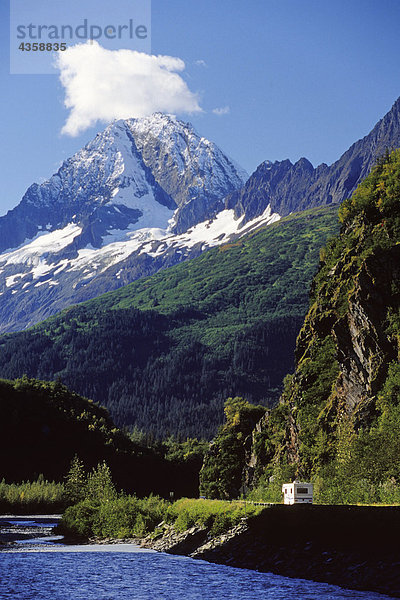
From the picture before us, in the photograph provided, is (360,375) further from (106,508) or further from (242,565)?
(106,508)

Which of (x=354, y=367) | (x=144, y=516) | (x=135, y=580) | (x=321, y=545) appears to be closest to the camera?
(x=321, y=545)

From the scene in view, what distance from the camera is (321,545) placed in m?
48.5

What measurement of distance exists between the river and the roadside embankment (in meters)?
1.09

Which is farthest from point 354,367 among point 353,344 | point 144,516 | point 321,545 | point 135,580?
point 135,580

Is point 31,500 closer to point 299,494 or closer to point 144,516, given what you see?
point 144,516

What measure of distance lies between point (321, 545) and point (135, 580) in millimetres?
14424

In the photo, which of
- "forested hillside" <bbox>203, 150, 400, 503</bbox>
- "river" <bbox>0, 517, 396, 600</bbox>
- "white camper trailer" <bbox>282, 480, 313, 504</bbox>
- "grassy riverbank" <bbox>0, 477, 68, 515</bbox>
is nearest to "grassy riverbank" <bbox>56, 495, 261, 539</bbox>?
"white camper trailer" <bbox>282, 480, 313, 504</bbox>

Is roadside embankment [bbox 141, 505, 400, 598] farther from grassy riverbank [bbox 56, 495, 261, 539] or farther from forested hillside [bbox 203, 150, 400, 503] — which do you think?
forested hillside [bbox 203, 150, 400, 503]

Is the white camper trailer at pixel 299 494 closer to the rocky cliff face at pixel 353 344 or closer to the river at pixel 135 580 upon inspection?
the river at pixel 135 580

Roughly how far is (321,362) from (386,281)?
1698 centimetres

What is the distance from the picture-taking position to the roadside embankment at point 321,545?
42.2 m

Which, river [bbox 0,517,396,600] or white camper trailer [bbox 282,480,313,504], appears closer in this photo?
river [bbox 0,517,396,600]

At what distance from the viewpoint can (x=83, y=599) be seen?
45.6 meters

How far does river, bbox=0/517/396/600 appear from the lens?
147 feet
